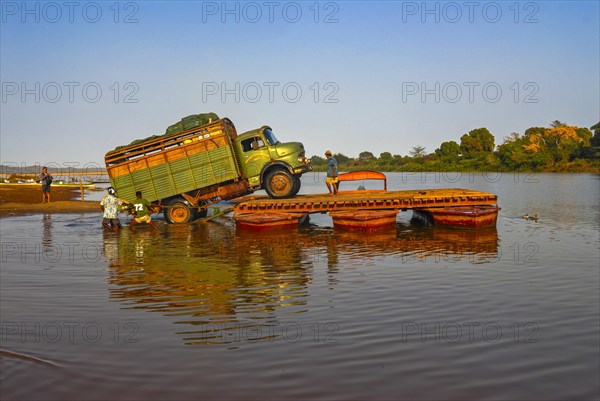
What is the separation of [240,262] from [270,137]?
8985 mm

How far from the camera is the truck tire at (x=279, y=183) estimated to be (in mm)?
21578

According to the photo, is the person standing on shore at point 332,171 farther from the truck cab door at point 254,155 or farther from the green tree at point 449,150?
the green tree at point 449,150

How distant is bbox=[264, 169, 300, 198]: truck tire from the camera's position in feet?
70.8

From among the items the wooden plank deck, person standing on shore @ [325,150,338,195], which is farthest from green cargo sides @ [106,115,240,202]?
person standing on shore @ [325,150,338,195]

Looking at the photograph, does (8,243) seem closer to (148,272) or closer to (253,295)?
(148,272)

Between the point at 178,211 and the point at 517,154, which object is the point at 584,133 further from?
the point at 178,211

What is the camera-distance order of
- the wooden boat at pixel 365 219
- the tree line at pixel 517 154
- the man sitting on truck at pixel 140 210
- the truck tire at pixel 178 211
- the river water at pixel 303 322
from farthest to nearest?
the tree line at pixel 517 154
the truck tire at pixel 178 211
the man sitting on truck at pixel 140 210
the wooden boat at pixel 365 219
the river water at pixel 303 322

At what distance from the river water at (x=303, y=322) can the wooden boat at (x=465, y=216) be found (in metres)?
3.23

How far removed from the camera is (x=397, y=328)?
7.73m

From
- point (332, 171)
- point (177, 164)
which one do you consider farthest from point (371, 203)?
point (177, 164)

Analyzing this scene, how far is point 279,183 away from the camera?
71.5 feet

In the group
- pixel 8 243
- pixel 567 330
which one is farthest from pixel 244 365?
pixel 8 243

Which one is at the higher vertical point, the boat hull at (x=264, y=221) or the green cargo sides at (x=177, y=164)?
the green cargo sides at (x=177, y=164)

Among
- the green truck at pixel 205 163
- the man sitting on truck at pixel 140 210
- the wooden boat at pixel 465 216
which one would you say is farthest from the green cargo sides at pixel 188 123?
the wooden boat at pixel 465 216
